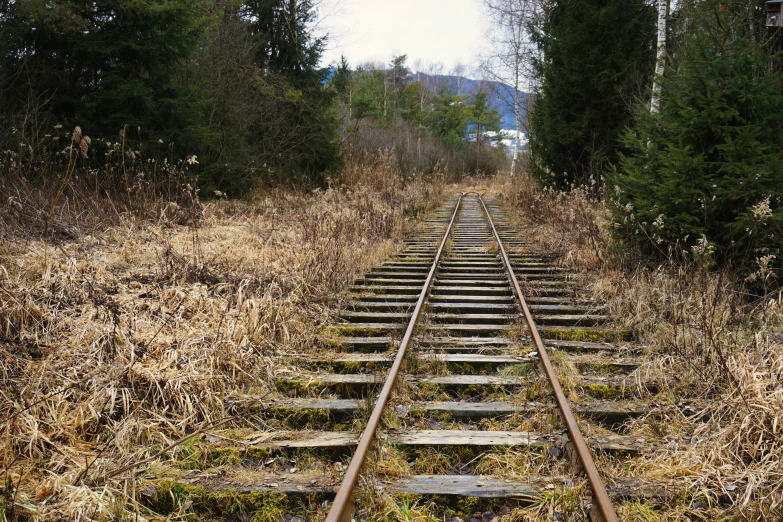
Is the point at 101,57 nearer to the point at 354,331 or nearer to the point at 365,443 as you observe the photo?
the point at 354,331

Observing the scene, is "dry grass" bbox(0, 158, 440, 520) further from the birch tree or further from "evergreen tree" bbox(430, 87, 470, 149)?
"evergreen tree" bbox(430, 87, 470, 149)

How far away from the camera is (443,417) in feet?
13.9

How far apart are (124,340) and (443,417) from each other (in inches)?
101

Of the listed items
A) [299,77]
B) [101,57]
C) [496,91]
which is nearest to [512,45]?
[496,91]

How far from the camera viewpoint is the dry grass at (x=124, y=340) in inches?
133

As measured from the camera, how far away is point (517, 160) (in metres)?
32.5

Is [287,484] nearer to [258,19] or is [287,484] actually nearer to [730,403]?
[730,403]

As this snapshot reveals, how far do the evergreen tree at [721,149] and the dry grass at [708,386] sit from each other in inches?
20.4

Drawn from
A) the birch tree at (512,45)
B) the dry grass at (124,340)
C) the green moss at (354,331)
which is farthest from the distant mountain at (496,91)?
the green moss at (354,331)

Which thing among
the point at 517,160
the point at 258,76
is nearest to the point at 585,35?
the point at 258,76

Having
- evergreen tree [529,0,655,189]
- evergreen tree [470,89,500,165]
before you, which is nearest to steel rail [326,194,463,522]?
evergreen tree [529,0,655,189]

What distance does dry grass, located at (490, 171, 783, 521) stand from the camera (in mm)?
3109

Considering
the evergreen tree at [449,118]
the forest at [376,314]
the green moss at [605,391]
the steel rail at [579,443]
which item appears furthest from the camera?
the evergreen tree at [449,118]

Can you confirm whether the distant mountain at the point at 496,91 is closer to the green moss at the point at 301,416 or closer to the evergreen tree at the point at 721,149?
the evergreen tree at the point at 721,149
